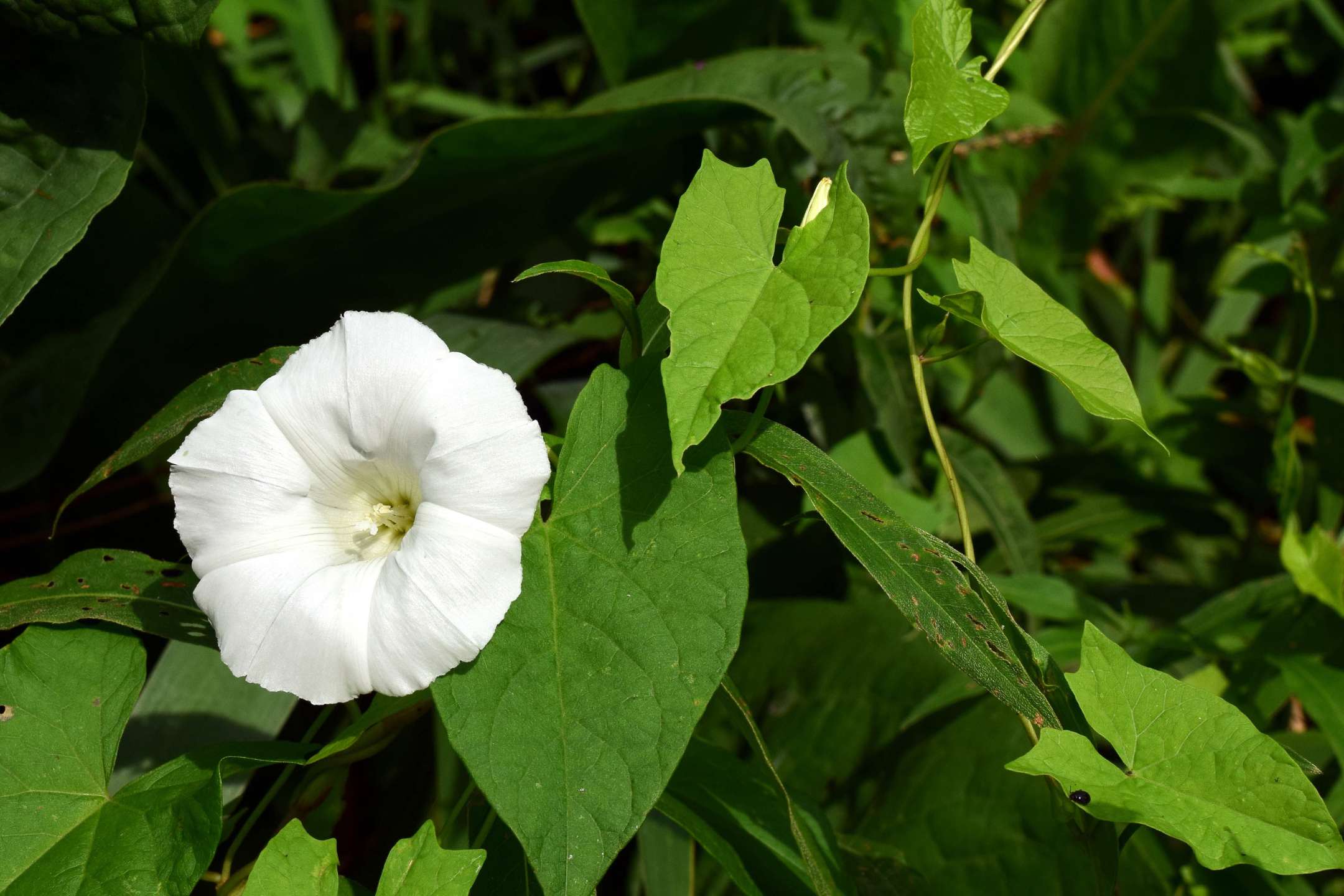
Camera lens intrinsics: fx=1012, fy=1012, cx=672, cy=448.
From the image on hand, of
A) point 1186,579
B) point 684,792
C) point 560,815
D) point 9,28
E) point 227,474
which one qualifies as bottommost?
point 1186,579

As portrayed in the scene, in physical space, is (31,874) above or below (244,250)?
below

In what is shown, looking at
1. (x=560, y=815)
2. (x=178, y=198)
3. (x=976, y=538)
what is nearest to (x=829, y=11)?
(x=976, y=538)

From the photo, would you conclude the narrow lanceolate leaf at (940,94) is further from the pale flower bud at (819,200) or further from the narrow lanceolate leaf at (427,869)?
the narrow lanceolate leaf at (427,869)

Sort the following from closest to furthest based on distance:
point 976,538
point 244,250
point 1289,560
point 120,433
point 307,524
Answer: point 307,524
point 1289,560
point 244,250
point 120,433
point 976,538

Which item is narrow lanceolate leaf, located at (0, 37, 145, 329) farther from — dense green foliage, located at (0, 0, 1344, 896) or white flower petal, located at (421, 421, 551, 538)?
white flower petal, located at (421, 421, 551, 538)

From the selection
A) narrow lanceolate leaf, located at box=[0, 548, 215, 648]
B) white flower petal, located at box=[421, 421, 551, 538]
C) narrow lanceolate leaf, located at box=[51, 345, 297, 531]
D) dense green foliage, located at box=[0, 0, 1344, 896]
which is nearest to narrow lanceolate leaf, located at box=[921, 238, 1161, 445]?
dense green foliage, located at box=[0, 0, 1344, 896]

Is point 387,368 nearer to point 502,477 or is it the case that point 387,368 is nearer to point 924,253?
point 502,477

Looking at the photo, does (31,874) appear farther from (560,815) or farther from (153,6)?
(153,6)
